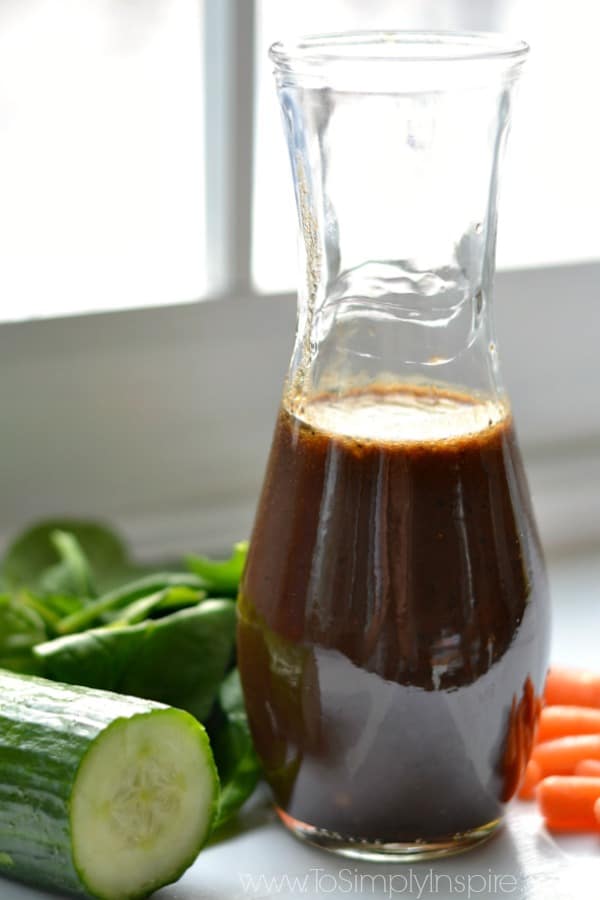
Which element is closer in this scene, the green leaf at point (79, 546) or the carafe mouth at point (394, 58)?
the carafe mouth at point (394, 58)

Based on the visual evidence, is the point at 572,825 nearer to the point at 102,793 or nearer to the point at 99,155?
the point at 102,793

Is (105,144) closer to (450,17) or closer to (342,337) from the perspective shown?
(450,17)

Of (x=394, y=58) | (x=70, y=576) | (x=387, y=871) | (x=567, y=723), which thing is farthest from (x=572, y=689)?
(x=394, y=58)

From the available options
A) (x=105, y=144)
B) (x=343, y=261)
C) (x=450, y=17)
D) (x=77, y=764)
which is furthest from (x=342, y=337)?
(x=450, y=17)

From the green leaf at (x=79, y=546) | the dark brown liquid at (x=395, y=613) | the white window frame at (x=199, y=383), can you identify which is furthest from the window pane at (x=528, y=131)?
the dark brown liquid at (x=395, y=613)

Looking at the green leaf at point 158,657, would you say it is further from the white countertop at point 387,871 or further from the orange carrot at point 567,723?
the orange carrot at point 567,723

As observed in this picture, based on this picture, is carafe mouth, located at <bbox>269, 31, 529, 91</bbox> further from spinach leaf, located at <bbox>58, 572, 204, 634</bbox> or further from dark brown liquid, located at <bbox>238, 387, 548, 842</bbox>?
spinach leaf, located at <bbox>58, 572, 204, 634</bbox>
